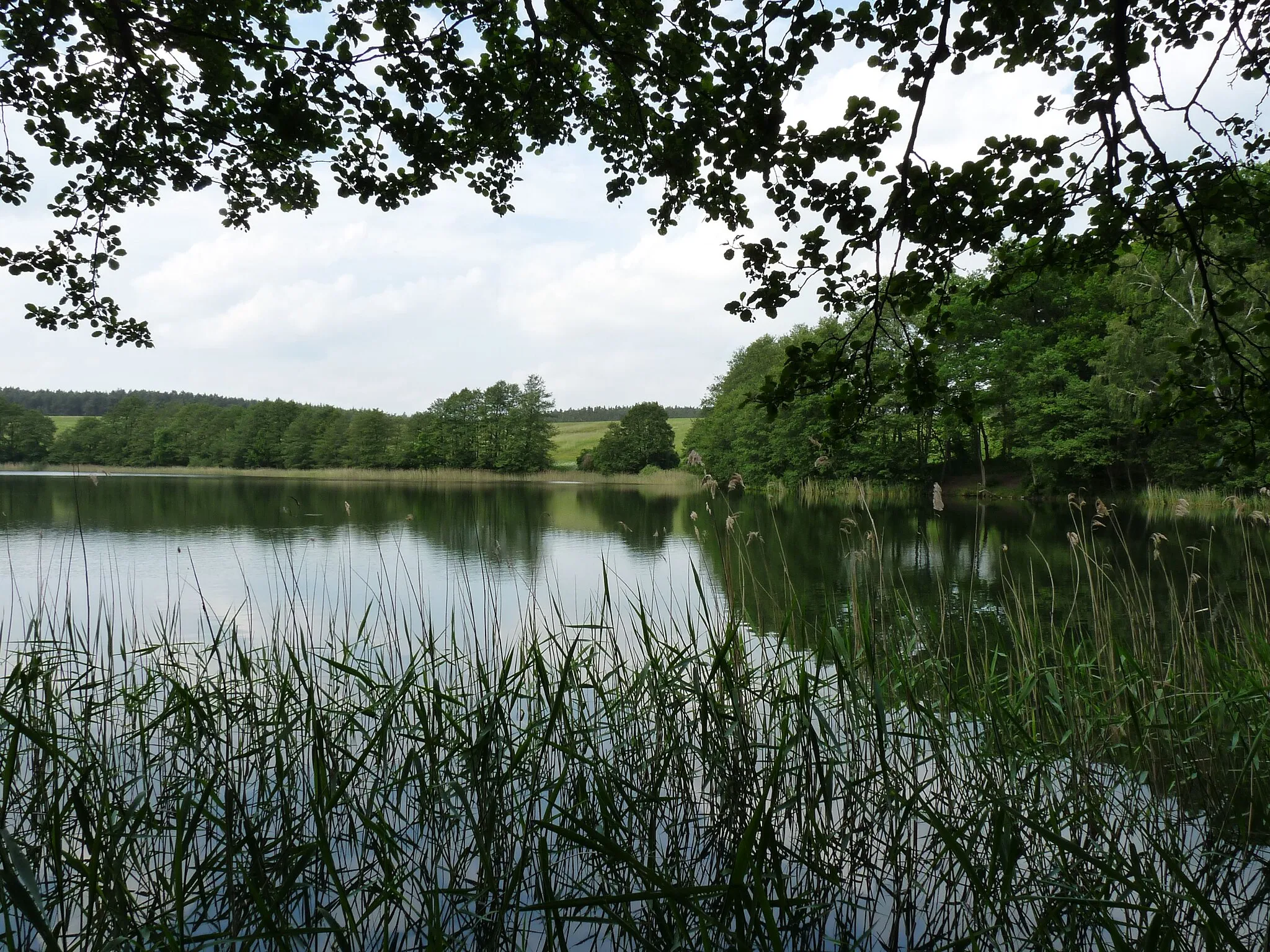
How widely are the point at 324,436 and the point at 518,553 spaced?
5385cm

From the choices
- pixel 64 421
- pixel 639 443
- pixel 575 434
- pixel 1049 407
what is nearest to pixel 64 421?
pixel 64 421

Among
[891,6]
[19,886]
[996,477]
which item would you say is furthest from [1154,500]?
[19,886]

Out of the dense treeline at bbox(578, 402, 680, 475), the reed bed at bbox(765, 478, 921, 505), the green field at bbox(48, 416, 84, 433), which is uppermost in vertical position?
the green field at bbox(48, 416, 84, 433)

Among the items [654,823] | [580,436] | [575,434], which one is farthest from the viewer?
[575,434]

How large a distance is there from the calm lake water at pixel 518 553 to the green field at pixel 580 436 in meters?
39.4

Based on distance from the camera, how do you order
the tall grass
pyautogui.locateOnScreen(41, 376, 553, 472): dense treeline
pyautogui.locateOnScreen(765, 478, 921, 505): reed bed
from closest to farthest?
the tall grass → pyautogui.locateOnScreen(765, 478, 921, 505): reed bed → pyautogui.locateOnScreen(41, 376, 553, 472): dense treeline

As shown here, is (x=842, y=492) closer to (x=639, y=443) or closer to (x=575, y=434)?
(x=639, y=443)

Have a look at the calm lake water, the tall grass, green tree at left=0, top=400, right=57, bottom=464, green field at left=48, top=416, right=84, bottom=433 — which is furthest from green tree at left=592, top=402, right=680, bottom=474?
the tall grass

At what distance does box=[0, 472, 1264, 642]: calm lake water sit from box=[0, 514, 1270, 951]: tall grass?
0.68m

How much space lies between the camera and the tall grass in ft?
7.11

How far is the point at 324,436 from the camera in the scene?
62375 mm

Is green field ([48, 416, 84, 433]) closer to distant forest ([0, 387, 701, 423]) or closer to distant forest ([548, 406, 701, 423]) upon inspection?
distant forest ([0, 387, 701, 423])

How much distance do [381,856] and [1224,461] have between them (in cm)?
380

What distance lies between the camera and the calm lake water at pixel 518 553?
6.80m
